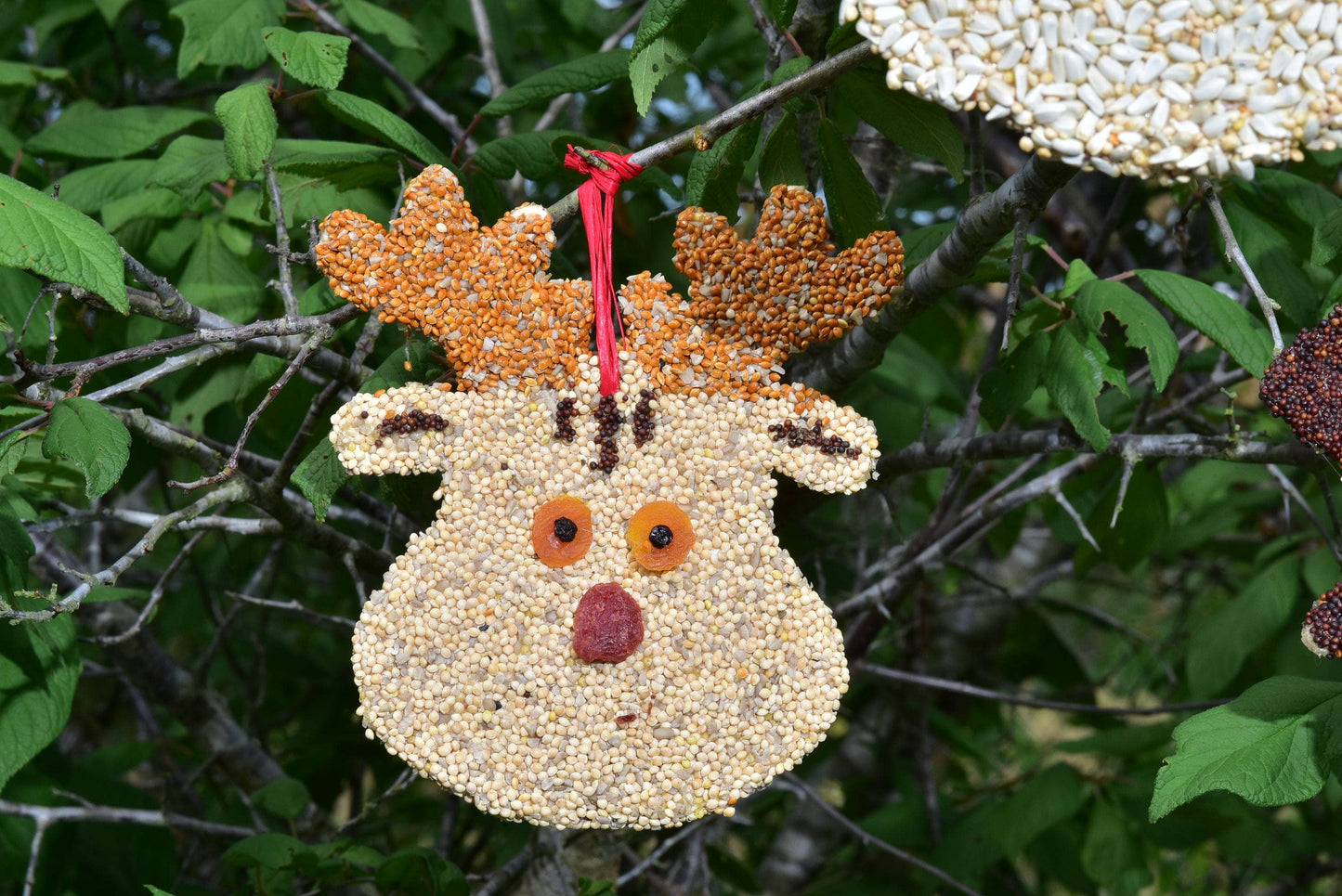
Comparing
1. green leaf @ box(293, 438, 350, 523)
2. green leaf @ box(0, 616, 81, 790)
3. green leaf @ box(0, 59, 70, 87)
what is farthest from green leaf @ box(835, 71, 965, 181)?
green leaf @ box(0, 59, 70, 87)

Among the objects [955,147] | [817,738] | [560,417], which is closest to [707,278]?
[560,417]

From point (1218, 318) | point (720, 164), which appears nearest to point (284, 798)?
point (720, 164)

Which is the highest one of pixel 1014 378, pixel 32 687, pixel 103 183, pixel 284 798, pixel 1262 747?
pixel 103 183

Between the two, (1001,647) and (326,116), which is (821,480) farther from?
(1001,647)

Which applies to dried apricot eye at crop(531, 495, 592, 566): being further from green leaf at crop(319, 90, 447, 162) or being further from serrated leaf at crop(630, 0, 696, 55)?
green leaf at crop(319, 90, 447, 162)

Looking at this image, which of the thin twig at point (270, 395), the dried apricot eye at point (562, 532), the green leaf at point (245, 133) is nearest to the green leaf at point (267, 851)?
the thin twig at point (270, 395)

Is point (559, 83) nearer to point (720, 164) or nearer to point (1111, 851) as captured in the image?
point (720, 164)

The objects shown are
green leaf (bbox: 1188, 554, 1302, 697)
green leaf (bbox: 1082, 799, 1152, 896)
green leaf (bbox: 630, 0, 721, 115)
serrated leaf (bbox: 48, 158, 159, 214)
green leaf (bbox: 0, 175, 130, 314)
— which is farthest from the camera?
green leaf (bbox: 1082, 799, 1152, 896)
